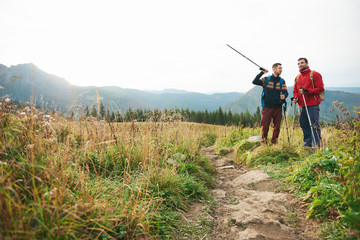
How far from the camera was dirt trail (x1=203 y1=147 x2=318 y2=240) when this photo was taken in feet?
7.47

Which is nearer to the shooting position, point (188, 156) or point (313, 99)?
point (188, 156)

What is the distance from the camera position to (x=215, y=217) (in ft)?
9.16

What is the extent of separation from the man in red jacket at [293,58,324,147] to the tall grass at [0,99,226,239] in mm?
4052

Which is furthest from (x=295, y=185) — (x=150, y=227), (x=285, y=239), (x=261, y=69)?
(x=261, y=69)

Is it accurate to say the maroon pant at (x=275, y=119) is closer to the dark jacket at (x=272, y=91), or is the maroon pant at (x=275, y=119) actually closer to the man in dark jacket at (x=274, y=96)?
the man in dark jacket at (x=274, y=96)

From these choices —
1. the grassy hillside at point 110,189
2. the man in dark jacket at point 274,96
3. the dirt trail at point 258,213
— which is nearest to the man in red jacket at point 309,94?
the man in dark jacket at point 274,96

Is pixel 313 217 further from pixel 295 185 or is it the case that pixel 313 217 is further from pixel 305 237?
pixel 295 185

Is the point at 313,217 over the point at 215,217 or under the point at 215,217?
over

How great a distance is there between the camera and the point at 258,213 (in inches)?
106

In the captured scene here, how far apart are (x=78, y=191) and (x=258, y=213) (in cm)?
241

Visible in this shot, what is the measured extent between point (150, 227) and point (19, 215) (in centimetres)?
129

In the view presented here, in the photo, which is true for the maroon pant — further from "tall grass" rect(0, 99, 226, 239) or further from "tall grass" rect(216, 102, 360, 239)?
"tall grass" rect(0, 99, 226, 239)

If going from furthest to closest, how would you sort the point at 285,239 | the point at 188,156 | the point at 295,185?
the point at 188,156 → the point at 295,185 → the point at 285,239

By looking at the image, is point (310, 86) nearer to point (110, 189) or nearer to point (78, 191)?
point (110, 189)
